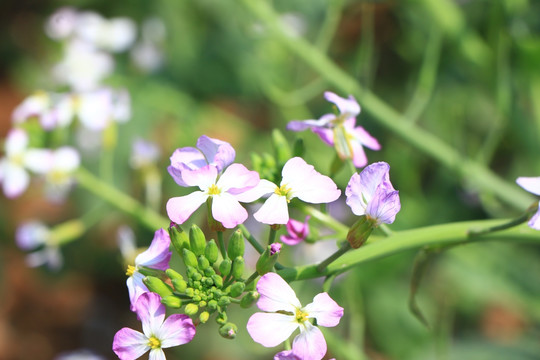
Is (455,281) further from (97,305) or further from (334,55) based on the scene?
(97,305)

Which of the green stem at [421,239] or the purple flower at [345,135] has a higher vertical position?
the purple flower at [345,135]

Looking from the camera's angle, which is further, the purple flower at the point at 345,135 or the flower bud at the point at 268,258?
the purple flower at the point at 345,135

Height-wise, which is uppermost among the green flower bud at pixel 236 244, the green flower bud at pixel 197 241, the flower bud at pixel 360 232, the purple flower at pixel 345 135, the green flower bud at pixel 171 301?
the purple flower at pixel 345 135

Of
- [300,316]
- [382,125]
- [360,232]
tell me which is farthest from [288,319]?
[382,125]

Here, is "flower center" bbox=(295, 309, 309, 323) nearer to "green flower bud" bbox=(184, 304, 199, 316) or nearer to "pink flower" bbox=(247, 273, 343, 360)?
"pink flower" bbox=(247, 273, 343, 360)

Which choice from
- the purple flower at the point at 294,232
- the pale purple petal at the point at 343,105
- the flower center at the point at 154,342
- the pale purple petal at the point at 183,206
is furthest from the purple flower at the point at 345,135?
the flower center at the point at 154,342

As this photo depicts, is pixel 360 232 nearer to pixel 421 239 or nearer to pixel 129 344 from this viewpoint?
pixel 421 239

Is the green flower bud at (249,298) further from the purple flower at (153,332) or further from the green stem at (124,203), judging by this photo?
the green stem at (124,203)

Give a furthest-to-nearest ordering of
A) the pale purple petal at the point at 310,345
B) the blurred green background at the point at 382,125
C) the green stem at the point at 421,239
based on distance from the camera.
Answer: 1. the blurred green background at the point at 382,125
2. the green stem at the point at 421,239
3. the pale purple petal at the point at 310,345
